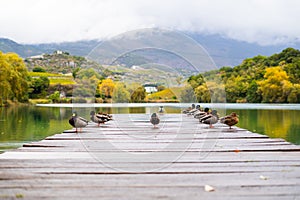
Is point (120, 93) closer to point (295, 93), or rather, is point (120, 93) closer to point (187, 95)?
point (187, 95)

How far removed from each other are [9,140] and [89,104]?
334cm

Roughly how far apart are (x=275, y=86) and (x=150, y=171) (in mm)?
50730

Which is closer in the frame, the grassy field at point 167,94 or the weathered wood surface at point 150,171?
the weathered wood surface at point 150,171

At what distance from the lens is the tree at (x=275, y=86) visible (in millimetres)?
51719

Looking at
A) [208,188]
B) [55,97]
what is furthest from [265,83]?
[208,188]

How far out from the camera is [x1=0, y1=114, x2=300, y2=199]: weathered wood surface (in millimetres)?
3073

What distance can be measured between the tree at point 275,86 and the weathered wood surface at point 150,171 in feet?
157

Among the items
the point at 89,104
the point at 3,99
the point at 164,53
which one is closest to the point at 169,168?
the point at 164,53

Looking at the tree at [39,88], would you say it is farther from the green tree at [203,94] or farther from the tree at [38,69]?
the green tree at [203,94]

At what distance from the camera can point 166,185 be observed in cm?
329

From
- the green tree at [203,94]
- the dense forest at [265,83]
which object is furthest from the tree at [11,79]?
the green tree at [203,94]

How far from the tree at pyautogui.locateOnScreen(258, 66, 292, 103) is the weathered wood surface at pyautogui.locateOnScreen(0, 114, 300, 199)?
4797 cm

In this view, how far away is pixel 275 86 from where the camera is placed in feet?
171

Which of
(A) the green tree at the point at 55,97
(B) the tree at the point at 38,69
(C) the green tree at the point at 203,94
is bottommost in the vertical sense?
(A) the green tree at the point at 55,97
